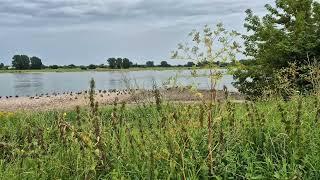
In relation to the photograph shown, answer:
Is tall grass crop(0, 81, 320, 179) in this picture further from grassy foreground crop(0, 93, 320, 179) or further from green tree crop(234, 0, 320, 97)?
green tree crop(234, 0, 320, 97)

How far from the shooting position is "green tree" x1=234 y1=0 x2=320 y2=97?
16203 millimetres

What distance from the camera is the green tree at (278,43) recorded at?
53.2ft

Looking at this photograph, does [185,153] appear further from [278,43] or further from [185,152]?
[278,43]

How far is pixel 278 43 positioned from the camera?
55.4ft

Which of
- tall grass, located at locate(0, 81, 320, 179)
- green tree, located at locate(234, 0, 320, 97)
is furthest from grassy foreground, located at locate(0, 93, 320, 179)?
green tree, located at locate(234, 0, 320, 97)

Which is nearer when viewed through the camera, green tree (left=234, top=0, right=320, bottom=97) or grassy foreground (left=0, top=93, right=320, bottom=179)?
grassy foreground (left=0, top=93, right=320, bottom=179)

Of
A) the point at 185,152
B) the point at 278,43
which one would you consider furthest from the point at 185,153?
the point at 278,43

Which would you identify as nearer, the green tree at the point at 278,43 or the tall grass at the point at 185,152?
the tall grass at the point at 185,152

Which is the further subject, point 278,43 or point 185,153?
point 278,43

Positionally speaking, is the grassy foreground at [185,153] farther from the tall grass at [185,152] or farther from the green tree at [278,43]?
the green tree at [278,43]

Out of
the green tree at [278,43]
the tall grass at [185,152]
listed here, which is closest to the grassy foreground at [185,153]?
the tall grass at [185,152]

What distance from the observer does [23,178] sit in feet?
20.2

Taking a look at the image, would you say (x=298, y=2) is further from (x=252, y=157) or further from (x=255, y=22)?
(x=252, y=157)

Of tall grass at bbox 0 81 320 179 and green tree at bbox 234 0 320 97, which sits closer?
tall grass at bbox 0 81 320 179
